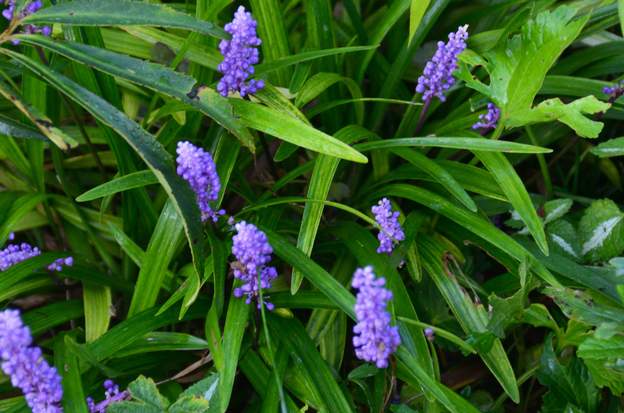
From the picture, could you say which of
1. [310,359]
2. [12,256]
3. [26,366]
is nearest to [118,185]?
[12,256]

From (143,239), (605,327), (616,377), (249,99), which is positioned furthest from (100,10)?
(616,377)

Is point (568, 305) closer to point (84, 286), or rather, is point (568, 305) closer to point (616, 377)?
point (616, 377)

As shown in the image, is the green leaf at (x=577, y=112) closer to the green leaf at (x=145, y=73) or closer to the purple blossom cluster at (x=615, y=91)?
the purple blossom cluster at (x=615, y=91)

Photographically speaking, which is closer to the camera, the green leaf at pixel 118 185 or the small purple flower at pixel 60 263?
the green leaf at pixel 118 185

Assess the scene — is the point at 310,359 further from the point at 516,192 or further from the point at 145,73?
the point at 145,73

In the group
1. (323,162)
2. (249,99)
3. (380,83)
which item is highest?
(380,83)

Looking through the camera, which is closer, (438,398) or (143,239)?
(438,398)

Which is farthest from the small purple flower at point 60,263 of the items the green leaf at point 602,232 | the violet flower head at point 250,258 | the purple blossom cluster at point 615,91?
the purple blossom cluster at point 615,91
